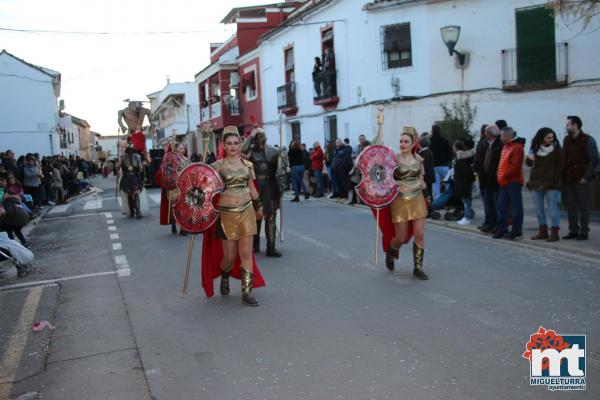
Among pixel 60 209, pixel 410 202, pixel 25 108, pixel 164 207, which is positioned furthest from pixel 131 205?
pixel 25 108

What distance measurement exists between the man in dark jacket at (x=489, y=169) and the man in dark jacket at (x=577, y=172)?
1112mm

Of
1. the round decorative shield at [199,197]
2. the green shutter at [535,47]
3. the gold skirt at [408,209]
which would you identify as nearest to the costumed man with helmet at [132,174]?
the round decorative shield at [199,197]

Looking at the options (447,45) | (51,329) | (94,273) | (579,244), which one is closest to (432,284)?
(579,244)

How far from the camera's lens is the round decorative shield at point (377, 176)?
800cm

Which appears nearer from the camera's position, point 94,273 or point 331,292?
point 331,292

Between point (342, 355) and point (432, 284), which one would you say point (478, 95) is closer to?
point (432, 284)

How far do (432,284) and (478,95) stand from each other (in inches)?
581

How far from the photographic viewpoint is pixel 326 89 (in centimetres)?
2614

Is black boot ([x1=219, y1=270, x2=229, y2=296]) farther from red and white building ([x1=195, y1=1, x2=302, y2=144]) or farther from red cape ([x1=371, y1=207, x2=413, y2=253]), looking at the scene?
red and white building ([x1=195, y1=1, x2=302, y2=144])

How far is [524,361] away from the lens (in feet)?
15.8

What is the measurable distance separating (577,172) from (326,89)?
16.9 metres

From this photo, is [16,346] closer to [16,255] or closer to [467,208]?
[16,255]

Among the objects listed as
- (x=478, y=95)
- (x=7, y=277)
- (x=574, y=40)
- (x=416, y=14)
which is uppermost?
(x=416, y=14)

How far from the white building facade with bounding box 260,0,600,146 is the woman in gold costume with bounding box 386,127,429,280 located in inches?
481
